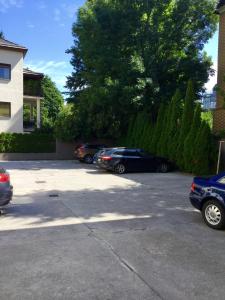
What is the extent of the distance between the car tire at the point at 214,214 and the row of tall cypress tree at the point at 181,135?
1061 cm

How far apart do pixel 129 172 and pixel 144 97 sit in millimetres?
6125

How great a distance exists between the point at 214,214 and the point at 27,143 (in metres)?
22.8

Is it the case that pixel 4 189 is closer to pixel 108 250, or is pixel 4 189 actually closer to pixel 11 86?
pixel 108 250

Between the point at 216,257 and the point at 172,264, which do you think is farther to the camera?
the point at 216,257

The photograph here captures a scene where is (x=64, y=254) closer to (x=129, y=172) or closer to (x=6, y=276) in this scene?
(x=6, y=276)

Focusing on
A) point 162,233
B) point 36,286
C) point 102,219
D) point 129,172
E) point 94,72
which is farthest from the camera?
point 94,72

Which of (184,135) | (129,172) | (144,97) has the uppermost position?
(144,97)

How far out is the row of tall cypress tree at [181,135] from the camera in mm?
17938

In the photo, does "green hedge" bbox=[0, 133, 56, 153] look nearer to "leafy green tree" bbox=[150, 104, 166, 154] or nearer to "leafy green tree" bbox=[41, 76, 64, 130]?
"leafy green tree" bbox=[150, 104, 166, 154]

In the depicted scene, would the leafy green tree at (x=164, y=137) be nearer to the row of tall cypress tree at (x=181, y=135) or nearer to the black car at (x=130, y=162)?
the row of tall cypress tree at (x=181, y=135)

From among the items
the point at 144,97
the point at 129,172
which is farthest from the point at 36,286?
the point at 144,97

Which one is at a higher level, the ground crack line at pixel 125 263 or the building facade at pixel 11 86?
the building facade at pixel 11 86

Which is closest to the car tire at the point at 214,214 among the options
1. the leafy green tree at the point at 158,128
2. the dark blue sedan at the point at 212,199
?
the dark blue sedan at the point at 212,199

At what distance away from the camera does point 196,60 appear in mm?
23750
